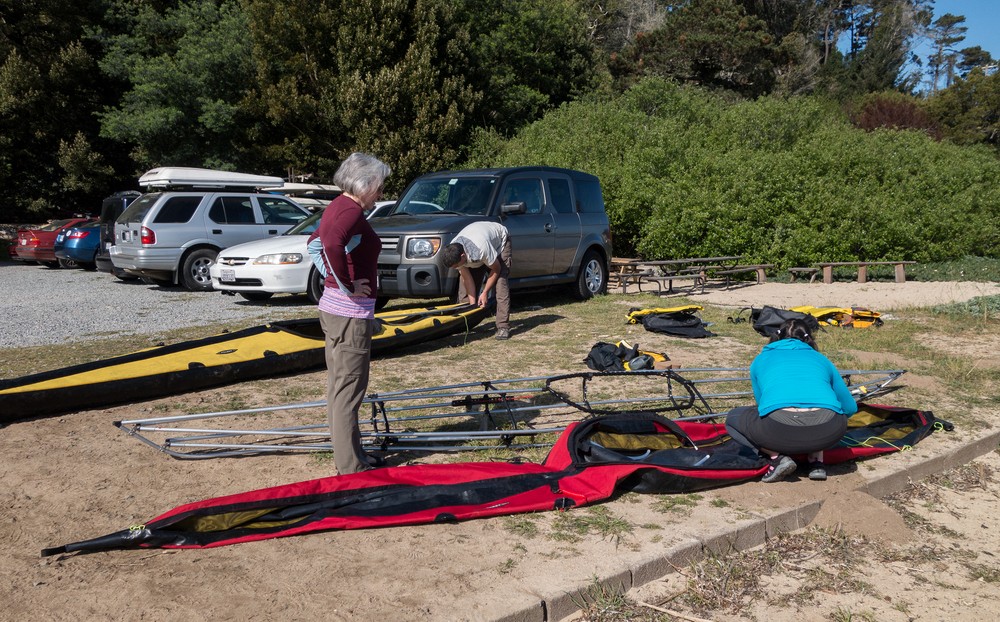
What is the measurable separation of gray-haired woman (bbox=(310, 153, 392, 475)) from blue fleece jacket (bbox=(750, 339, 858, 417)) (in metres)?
2.45

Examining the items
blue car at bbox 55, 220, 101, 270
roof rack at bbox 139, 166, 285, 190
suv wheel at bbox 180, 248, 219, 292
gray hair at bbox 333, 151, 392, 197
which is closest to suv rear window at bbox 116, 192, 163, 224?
roof rack at bbox 139, 166, 285, 190

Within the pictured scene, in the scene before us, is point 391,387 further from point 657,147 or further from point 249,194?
point 657,147

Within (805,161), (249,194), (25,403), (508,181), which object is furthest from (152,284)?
(805,161)

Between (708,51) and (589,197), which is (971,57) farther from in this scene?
(589,197)

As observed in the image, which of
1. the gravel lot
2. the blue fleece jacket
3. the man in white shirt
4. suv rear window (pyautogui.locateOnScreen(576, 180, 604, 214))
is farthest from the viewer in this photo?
suv rear window (pyautogui.locateOnScreen(576, 180, 604, 214))

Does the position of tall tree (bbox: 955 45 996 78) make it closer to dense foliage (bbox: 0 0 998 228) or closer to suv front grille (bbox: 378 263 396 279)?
dense foliage (bbox: 0 0 998 228)

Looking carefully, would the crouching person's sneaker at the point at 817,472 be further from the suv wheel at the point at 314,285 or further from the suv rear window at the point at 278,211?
the suv rear window at the point at 278,211

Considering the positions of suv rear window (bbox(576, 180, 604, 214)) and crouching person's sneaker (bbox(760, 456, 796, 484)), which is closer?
crouching person's sneaker (bbox(760, 456, 796, 484))

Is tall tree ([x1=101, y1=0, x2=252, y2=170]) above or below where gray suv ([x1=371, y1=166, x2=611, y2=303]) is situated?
above

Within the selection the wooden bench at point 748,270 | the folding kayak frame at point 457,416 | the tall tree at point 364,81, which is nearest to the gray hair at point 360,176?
the folding kayak frame at point 457,416

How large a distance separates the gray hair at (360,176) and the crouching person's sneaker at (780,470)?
289 cm

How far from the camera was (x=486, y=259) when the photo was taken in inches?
354

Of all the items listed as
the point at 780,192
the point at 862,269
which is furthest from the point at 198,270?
the point at 862,269

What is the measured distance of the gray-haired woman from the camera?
14.7ft
